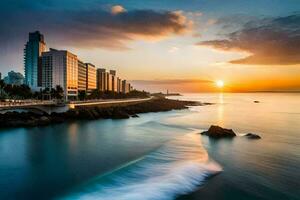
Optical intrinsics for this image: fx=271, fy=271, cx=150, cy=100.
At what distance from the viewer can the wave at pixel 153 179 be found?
16.7 m

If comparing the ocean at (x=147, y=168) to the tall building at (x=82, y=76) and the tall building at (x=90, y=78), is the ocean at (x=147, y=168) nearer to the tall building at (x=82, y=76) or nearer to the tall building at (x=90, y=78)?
the tall building at (x=82, y=76)

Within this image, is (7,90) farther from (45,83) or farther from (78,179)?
(78,179)

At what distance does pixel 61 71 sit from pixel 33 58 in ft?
114

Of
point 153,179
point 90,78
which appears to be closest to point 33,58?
point 90,78

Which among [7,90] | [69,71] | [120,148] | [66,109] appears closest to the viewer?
[120,148]

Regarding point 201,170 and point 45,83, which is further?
point 45,83

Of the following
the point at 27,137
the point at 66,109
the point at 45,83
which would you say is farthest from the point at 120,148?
the point at 45,83

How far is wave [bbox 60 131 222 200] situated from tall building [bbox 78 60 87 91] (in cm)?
14227

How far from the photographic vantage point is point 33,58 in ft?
546

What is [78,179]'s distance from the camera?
63.5 feet

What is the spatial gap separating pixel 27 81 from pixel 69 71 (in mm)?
42109

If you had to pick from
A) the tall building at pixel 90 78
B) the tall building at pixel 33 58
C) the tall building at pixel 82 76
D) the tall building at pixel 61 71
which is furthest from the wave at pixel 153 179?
the tall building at pixel 90 78

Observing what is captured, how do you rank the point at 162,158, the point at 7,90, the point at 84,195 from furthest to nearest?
the point at 7,90
the point at 162,158
the point at 84,195

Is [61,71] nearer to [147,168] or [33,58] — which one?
[33,58]
